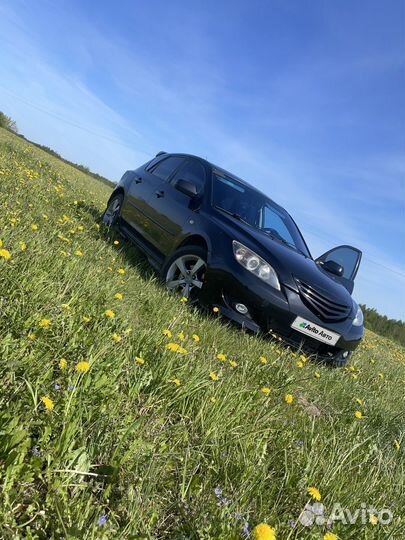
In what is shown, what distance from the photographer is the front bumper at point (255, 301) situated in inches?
144

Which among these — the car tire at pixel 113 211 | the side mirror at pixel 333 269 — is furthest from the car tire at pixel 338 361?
the car tire at pixel 113 211

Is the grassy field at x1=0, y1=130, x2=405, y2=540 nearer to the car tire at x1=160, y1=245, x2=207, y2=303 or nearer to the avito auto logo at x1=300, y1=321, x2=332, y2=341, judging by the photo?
the avito auto logo at x1=300, y1=321, x2=332, y2=341

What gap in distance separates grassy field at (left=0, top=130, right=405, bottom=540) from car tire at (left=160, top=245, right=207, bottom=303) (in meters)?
0.94

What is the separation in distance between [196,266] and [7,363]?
2628 mm

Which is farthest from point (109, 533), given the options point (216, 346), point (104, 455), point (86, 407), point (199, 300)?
point (199, 300)

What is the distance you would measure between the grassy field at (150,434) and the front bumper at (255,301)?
61 cm

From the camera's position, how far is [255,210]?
5.20m

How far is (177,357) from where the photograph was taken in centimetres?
234

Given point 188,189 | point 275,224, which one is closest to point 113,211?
point 188,189

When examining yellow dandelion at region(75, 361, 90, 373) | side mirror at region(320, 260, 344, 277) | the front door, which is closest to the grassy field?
yellow dandelion at region(75, 361, 90, 373)

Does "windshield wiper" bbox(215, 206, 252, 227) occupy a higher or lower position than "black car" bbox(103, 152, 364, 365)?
higher

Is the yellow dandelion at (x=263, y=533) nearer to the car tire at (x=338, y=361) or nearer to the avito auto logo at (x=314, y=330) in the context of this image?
the avito auto logo at (x=314, y=330)

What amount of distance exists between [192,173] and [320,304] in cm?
252

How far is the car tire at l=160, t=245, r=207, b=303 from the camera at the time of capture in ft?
13.3
